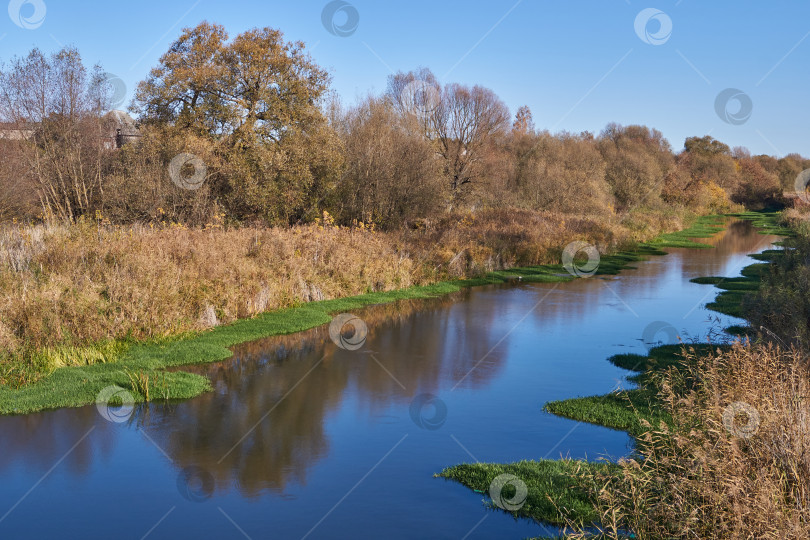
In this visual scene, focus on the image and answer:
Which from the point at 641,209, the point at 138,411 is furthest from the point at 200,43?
the point at 641,209

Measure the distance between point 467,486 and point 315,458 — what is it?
187 cm

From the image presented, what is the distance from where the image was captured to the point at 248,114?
2358 cm

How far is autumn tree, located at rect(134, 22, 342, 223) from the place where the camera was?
73.4ft

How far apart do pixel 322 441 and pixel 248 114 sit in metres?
17.8

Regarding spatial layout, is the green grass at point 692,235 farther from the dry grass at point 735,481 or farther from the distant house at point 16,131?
the dry grass at point 735,481

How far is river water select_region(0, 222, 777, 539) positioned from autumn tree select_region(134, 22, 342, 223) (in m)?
9.59

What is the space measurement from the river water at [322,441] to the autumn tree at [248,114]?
9588 millimetres

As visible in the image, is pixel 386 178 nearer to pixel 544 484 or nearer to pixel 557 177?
pixel 557 177

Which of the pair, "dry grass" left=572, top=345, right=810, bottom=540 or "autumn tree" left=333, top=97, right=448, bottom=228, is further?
"autumn tree" left=333, top=97, right=448, bottom=228

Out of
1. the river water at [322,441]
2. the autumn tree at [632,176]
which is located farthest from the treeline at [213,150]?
the autumn tree at [632,176]

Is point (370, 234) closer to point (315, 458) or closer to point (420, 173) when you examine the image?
point (420, 173)

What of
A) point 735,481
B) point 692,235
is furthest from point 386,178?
point 692,235

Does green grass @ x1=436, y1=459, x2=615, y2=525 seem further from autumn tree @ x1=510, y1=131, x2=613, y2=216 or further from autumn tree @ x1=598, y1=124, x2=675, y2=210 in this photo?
autumn tree @ x1=598, y1=124, x2=675, y2=210

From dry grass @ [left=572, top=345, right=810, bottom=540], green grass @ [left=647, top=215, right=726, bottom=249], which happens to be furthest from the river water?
green grass @ [left=647, top=215, right=726, bottom=249]
